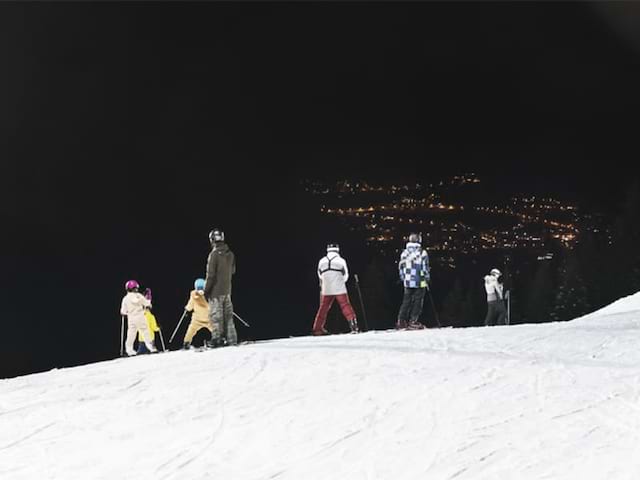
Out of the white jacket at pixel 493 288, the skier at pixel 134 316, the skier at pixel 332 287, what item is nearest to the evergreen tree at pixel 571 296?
the white jacket at pixel 493 288

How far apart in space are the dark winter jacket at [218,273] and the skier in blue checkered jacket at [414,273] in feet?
12.2

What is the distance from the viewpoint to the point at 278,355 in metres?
10.1

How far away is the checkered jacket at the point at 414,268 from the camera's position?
1406 cm

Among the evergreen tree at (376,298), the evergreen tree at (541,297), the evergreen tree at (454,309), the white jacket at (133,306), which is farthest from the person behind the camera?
the evergreen tree at (376,298)

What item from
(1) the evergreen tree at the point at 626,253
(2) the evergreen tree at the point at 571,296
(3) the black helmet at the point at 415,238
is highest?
(3) the black helmet at the point at 415,238

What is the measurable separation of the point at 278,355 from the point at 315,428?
12.3 ft

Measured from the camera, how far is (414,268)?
14.1 metres

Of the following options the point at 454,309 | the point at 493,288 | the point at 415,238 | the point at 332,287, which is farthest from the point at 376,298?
the point at 332,287

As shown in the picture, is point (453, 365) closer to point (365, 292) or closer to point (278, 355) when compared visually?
point (278, 355)

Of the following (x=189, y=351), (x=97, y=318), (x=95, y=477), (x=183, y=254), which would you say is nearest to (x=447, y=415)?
(x=95, y=477)

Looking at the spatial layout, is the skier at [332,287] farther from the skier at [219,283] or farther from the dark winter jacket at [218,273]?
the dark winter jacket at [218,273]

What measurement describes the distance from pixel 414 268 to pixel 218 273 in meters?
4.02

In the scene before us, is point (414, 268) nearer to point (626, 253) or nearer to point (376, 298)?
point (626, 253)

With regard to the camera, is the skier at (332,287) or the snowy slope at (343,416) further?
the skier at (332,287)
